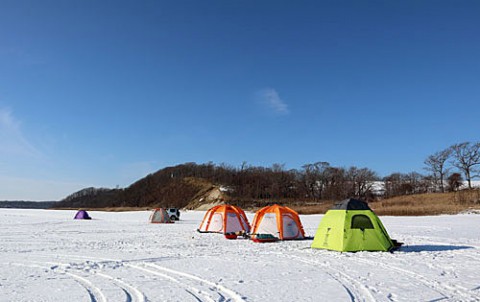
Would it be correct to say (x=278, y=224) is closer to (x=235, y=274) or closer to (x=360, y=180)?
(x=235, y=274)

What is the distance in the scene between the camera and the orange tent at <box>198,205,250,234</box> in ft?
70.1

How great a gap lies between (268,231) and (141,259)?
25.8 feet

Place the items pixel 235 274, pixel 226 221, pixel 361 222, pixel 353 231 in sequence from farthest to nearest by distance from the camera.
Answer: pixel 226 221 < pixel 361 222 < pixel 353 231 < pixel 235 274

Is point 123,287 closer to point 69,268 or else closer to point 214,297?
point 214,297

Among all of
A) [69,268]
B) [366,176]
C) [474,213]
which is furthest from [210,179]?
[69,268]

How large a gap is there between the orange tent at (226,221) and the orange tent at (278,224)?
10.0 ft

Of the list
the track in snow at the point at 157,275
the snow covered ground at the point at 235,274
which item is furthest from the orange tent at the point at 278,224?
the track in snow at the point at 157,275

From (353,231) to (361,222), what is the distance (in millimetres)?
483

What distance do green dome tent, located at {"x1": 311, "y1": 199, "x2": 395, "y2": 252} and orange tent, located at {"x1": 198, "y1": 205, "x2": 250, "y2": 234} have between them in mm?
7852

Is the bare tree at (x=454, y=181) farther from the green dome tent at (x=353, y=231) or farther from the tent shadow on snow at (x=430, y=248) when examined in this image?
the green dome tent at (x=353, y=231)

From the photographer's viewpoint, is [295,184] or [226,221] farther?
[295,184]

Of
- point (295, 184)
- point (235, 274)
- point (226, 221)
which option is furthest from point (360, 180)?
point (235, 274)

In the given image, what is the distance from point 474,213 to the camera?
40938 mm

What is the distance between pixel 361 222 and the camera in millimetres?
13641
